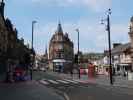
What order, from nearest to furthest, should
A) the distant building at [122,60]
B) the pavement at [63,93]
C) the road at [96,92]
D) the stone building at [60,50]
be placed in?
1. the pavement at [63,93]
2. the road at [96,92]
3. the distant building at [122,60]
4. the stone building at [60,50]

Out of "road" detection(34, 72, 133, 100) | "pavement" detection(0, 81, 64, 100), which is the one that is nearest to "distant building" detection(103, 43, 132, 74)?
"road" detection(34, 72, 133, 100)

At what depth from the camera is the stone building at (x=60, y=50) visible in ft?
448

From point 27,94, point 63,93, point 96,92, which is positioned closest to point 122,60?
point 96,92

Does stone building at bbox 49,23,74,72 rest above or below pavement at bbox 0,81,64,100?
above

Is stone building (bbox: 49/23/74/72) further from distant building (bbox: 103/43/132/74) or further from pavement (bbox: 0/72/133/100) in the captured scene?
pavement (bbox: 0/72/133/100)

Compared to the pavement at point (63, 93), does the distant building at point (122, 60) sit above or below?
above

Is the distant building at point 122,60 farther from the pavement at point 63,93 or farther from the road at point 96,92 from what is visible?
the pavement at point 63,93

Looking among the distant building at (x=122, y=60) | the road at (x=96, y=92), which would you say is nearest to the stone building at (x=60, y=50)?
the distant building at (x=122, y=60)

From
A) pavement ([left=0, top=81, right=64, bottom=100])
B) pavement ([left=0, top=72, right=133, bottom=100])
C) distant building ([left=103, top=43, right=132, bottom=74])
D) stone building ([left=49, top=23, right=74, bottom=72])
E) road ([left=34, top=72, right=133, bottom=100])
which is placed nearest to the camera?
pavement ([left=0, top=81, right=64, bottom=100])

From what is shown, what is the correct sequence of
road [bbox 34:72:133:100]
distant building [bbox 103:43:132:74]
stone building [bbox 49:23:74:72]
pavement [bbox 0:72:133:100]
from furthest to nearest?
stone building [bbox 49:23:74:72] → distant building [bbox 103:43:132:74] → road [bbox 34:72:133:100] → pavement [bbox 0:72:133:100]

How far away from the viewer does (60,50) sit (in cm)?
14250

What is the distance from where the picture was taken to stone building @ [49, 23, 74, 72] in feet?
448

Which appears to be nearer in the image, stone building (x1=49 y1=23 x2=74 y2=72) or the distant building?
the distant building

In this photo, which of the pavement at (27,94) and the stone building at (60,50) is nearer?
the pavement at (27,94)
